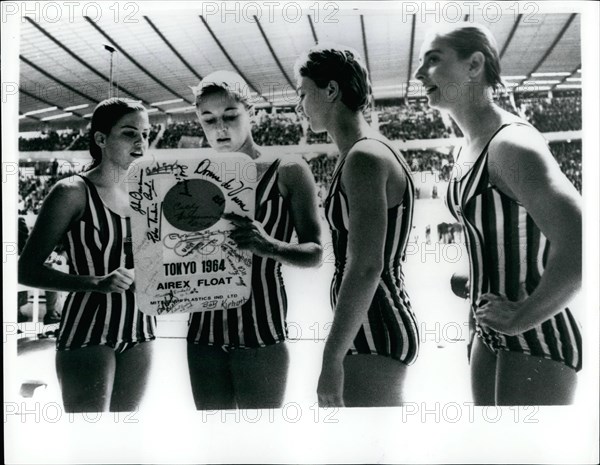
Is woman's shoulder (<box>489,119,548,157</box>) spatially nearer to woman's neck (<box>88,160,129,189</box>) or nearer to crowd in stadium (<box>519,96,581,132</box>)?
crowd in stadium (<box>519,96,581,132</box>)

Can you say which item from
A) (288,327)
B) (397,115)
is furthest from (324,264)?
(397,115)

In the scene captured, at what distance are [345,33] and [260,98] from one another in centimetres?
42

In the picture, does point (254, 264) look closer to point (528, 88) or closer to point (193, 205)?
point (193, 205)

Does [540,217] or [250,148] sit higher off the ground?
[250,148]

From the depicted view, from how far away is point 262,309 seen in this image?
219cm

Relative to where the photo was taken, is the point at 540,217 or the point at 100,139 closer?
the point at 540,217

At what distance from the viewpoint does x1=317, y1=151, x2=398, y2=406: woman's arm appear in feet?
6.88

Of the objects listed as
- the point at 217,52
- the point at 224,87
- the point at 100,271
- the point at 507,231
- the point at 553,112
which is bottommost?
the point at 100,271

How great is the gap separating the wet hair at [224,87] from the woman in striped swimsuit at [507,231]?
71cm

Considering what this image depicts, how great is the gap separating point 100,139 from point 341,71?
0.98 meters

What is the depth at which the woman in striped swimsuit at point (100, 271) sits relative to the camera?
219cm

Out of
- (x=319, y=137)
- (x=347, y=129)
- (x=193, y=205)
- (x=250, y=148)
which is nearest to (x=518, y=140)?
(x=347, y=129)

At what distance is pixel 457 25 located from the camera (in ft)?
7.34

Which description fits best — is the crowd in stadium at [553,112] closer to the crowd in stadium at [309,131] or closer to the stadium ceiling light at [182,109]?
the crowd in stadium at [309,131]
